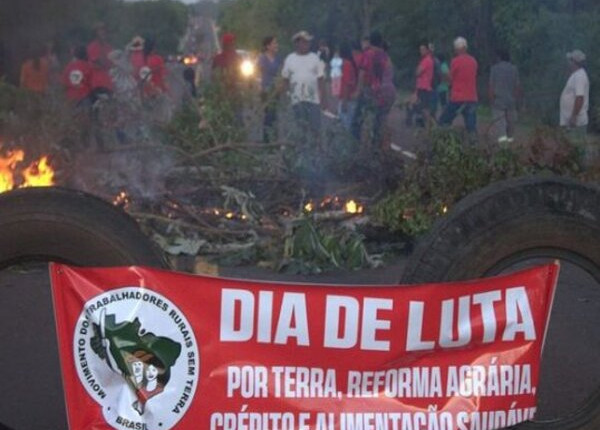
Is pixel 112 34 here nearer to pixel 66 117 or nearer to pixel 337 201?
pixel 66 117

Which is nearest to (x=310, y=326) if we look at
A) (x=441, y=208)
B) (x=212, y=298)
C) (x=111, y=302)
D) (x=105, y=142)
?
(x=212, y=298)

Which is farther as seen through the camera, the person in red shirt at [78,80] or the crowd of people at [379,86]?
the person in red shirt at [78,80]

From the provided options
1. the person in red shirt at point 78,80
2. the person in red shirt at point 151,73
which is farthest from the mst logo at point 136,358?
the person in red shirt at point 78,80

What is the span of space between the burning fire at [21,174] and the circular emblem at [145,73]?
851cm

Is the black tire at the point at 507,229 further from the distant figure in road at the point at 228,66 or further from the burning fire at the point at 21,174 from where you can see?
the distant figure in road at the point at 228,66

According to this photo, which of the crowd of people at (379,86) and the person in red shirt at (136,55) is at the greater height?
the person in red shirt at (136,55)

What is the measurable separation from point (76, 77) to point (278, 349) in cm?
1484

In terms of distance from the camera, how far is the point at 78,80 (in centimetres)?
1839

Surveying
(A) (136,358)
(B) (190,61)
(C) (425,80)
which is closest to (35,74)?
(C) (425,80)

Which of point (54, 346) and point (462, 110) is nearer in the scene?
point (54, 346)

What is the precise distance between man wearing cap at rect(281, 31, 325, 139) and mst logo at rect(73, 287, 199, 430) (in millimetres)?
11871

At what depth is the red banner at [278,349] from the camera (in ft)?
13.5

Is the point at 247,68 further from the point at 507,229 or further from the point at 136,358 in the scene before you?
the point at 136,358

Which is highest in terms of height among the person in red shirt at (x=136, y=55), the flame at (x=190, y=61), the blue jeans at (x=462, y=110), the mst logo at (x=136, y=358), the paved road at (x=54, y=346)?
the flame at (x=190, y=61)
